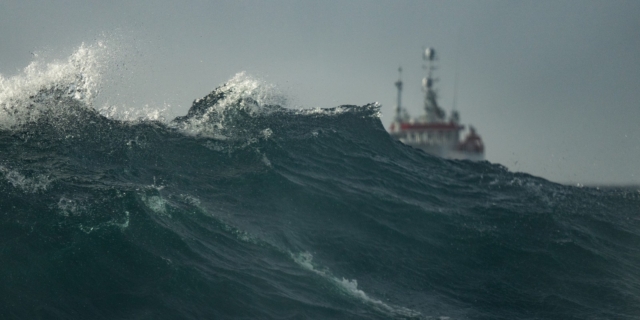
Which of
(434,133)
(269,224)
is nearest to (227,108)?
(269,224)

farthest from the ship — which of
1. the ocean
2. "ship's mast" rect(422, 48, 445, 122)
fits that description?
the ocean

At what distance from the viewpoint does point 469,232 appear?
22391mm

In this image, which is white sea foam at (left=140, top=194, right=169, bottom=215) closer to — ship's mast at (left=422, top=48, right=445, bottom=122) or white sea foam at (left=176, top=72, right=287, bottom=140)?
white sea foam at (left=176, top=72, right=287, bottom=140)

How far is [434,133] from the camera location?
63.8 m

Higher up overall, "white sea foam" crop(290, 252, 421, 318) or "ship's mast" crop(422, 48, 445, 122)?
"ship's mast" crop(422, 48, 445, 122)

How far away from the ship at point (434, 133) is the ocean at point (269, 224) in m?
32.6

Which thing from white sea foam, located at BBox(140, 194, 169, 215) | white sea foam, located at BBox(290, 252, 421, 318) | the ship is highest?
the ship

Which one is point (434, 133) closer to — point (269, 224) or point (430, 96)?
point (430, 96)

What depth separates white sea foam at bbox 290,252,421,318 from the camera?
54.9 ft

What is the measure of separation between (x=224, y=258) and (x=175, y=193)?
3.97 m

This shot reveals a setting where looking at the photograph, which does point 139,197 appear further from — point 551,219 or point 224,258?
point 551,219

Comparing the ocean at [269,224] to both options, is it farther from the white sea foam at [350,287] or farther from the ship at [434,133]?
the ship at [434,133]

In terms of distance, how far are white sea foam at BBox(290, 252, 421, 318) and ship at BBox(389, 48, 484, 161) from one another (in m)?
44.2

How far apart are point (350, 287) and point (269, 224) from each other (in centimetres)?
364
